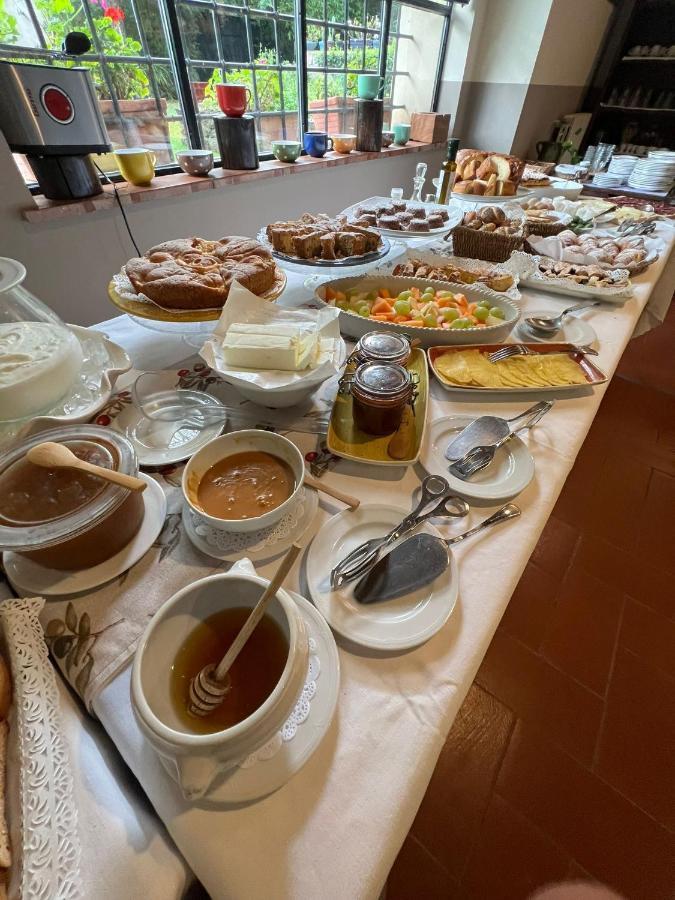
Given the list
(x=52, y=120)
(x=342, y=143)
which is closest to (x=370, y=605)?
(x=52, y=120)

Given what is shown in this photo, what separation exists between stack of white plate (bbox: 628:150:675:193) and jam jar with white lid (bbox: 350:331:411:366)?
10.9 ft

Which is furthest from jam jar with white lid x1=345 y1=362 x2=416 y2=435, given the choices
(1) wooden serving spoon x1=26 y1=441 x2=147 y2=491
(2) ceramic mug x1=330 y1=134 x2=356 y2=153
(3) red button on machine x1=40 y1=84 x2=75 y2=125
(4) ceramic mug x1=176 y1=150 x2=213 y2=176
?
(2) ceramic mug x1=330 y1=134 x2=356 y2=153

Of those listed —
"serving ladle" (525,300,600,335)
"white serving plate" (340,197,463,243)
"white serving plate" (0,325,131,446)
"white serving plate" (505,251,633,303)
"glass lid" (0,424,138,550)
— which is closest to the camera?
"glass lid" (0,424,138,550)

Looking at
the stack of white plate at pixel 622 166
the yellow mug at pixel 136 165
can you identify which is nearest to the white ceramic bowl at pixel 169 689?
the yellow mug at pixel 136 165

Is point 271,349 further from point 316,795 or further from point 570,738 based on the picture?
point 570,738

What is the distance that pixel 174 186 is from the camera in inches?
68.2

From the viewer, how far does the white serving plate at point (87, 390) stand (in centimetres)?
56

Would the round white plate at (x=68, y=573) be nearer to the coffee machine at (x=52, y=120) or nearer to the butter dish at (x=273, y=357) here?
the butter dish at (x=273, y=357)

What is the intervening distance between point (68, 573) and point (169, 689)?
22 centimetres

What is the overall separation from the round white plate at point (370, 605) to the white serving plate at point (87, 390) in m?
0.41

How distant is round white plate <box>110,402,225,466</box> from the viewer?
0.62m

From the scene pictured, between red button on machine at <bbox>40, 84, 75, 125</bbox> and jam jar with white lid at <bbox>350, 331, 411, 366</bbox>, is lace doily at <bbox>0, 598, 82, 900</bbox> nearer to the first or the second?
jam jar with white lid at <bbox>350, 331, 411, 366</bbox>

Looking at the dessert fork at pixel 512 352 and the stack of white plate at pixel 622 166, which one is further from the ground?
the dessert fork at pixel 512 352

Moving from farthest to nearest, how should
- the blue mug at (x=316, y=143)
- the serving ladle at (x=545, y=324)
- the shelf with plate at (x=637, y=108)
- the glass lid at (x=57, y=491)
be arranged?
the shelf with plate at (x=637, y=108)
the blue mug at (x=316, y=143)
the serving ladle at (x=545, y=324)
the glass lid at (x=57, y=491)
